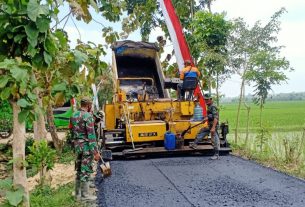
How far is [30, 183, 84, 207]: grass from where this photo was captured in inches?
215

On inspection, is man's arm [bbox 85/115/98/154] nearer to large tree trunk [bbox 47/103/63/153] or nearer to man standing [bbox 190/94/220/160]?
man standing [bbox 190/94/220/160]

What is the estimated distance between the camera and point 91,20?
243 inches

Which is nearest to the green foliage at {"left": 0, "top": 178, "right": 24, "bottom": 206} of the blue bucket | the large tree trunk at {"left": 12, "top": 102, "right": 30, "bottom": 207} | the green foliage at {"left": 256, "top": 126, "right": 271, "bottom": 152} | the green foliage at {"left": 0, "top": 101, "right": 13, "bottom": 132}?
the large tree trunk at {"left": 12, "top": 102, "right": 30, "bottom": 207}

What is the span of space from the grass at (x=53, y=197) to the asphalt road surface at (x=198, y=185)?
43 cm

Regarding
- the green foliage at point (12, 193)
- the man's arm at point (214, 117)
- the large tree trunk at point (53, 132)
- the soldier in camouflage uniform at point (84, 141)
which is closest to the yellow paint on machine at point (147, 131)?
the man's arm at point (214, 117)

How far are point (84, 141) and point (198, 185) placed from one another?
186 centimetres

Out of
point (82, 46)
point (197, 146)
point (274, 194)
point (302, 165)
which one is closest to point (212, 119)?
point (197, 146)

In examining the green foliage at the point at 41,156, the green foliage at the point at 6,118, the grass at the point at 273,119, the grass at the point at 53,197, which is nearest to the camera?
the grass at the point at 53,197

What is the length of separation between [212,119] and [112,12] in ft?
10.5

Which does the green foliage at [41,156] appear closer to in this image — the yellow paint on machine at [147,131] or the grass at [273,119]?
the yellow paint on machine at [147,131]

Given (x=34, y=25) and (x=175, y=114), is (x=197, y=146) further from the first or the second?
(x=34, y=25)

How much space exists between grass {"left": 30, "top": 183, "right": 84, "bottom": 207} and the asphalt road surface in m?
0.43

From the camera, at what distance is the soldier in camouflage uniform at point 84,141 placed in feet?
18.1

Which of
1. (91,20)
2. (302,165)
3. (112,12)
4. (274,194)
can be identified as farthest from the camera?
(302,165)
